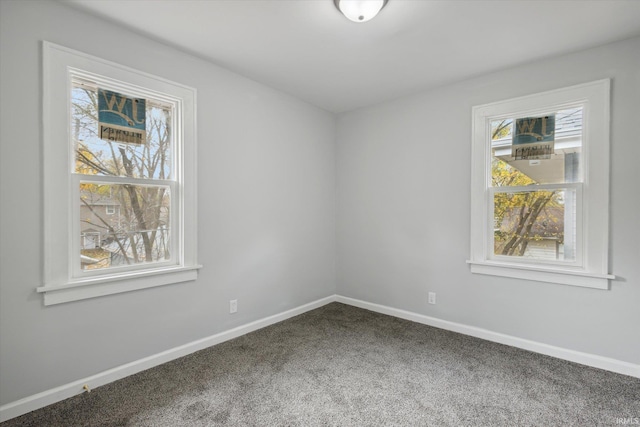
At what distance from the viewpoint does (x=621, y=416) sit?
1883mm

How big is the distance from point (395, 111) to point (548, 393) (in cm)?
300

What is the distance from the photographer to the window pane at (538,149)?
2662 mm

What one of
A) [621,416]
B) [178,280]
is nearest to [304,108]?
[178,280]

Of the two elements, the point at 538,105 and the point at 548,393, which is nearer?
the point at 548,393

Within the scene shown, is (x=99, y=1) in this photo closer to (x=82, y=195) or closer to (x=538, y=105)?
(x=82, y=195)

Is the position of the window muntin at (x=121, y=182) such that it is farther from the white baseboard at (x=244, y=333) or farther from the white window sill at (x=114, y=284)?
the white baseboard at (x=244, y=333)

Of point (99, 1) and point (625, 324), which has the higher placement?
point (99, 1)

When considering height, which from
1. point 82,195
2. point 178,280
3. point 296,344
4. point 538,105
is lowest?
point 296,344

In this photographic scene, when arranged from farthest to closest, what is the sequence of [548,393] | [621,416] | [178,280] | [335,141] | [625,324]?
[335,141] < [178,280] < [625,324] < [548,393] < [621,416]

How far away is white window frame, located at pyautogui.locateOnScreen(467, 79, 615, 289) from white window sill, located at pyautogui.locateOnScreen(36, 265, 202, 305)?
2.84 metres

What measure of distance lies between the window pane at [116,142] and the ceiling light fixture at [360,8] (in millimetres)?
1660

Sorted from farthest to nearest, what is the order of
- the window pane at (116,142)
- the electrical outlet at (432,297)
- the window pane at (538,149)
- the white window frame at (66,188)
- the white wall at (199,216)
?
the electrical outlet at (432,297), the window pane at (538,149), the window pane at (116,142), the white window frame at (66,188), the white wall at (199,216)

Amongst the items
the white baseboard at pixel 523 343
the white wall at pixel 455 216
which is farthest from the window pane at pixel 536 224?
the white baseboard at pixel 523 343

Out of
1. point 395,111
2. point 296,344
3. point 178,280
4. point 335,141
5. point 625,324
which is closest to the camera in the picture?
point 625,324
